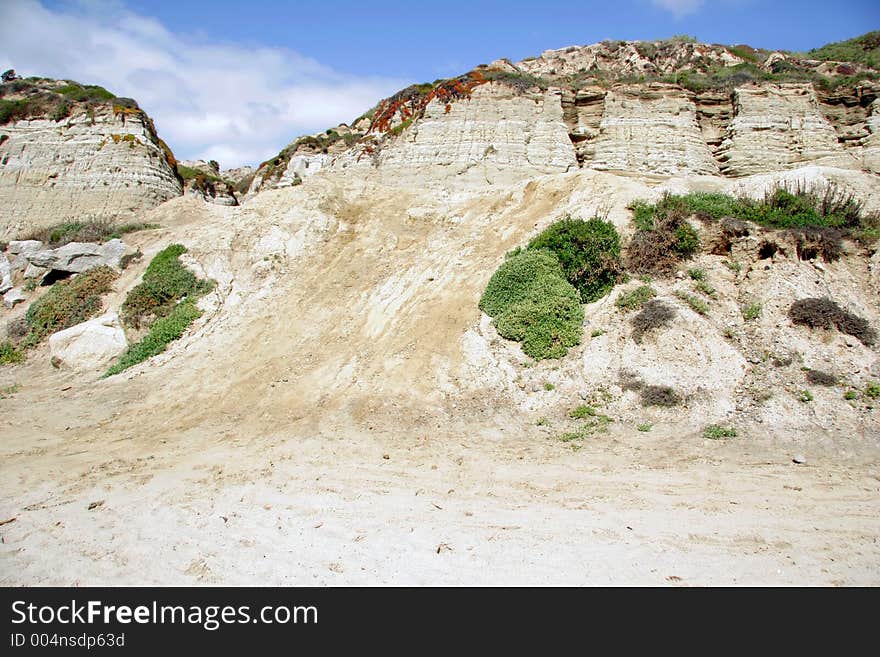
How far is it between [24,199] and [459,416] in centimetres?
2680

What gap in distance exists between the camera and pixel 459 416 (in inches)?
399

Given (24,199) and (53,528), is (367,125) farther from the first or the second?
(53,528)

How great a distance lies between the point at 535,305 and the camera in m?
12.0

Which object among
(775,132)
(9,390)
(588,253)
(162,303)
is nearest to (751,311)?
(588,253)

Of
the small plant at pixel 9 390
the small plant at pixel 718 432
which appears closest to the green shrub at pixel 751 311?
the small plant at pixel 718 432

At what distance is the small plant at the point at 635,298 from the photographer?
11.4 metres

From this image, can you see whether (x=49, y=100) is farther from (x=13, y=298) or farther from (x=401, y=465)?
(x=401, y=465)

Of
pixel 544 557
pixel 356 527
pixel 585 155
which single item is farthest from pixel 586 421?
pixel 585 155

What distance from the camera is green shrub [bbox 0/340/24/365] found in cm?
1656

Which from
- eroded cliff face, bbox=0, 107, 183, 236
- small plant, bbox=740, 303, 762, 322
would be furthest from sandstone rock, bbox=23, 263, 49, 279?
small plant, bbox=740, 303, 762, 322

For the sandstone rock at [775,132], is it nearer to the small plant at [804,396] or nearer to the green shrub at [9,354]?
the small plant at [804,396]

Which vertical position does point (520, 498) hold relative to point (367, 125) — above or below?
below

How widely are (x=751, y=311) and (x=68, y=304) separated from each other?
22.1 metres
